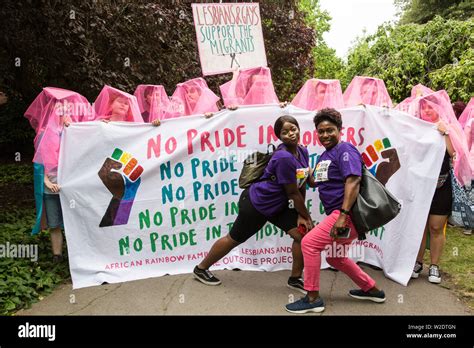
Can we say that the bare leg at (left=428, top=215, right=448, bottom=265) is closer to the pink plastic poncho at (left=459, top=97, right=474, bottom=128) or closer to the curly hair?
the pink plastic poncho at (left=459, top=97, right=474, bottom=128)

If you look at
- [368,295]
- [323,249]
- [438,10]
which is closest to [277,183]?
[323,249]

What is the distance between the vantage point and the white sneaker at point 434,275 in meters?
4.43

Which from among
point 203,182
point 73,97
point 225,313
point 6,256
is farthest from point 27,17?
point 225,313

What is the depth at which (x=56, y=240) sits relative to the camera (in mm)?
4789

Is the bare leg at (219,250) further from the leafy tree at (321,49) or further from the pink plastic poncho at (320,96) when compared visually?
the leafy tree at (321,49)

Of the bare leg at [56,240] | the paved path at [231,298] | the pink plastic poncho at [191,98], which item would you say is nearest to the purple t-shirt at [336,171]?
the paved path at [231,298]

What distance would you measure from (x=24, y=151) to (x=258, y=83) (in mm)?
11581

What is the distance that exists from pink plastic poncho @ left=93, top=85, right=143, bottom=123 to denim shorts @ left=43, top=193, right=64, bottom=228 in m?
0.93

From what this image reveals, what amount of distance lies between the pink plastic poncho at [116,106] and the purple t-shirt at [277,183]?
1.60 metres

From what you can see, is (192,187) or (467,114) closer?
(192,187)

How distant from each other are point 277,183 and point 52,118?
7.67ft

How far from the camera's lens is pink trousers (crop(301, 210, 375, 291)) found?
3.59m

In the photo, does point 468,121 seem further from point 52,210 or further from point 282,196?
point 52,210

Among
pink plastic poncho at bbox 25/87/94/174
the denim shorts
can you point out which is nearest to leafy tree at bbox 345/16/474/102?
pink plastic poncho at bbox 25/87/94/174
